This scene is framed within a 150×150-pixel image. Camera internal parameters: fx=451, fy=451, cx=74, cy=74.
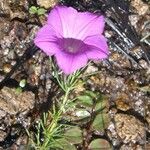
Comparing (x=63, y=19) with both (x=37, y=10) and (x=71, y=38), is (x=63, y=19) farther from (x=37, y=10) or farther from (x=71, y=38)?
(x=37, y=10)

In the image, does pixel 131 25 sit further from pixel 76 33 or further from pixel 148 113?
pixel 76 33

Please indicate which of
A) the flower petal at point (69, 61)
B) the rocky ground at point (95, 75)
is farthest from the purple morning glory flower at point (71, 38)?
the rocky ground at point (95, 75)

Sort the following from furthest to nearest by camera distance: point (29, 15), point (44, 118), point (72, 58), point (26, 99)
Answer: point (29, 15), point (26, 99), point (44, 118), point (72, 58)

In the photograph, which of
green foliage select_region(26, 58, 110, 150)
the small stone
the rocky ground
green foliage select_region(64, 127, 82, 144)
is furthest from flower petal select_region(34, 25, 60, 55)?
the small stone

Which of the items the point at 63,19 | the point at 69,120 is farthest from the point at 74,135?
the point at 63,19

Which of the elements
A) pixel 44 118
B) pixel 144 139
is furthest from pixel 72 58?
pixel 144 139

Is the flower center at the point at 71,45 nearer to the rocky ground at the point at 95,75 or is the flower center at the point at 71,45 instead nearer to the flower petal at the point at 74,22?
the flower petal at the point at 74,22
